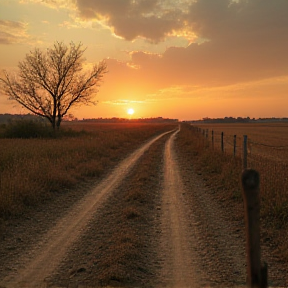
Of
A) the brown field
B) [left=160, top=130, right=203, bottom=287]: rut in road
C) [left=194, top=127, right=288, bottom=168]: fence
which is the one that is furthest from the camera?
the brown field

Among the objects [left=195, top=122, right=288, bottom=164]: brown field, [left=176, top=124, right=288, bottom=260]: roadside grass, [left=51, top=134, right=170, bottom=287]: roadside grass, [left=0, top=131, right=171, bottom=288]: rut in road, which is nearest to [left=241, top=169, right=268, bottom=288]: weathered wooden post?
[left=51, top=134, right=170, bottom=287]: roadside grass

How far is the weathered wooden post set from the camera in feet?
8.21

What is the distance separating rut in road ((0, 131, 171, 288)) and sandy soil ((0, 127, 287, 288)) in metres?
0.02

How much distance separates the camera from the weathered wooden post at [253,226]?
250cm

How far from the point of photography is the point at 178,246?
5270 mm

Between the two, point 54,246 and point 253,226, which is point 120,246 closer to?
point 54,246

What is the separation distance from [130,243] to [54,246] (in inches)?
61.3

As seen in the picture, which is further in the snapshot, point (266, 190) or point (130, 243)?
point (266, 190)

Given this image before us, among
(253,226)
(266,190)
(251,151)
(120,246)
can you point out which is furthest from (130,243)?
(251,151)

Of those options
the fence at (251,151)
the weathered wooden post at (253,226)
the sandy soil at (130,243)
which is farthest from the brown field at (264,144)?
the weathered wooden post at (253,226)

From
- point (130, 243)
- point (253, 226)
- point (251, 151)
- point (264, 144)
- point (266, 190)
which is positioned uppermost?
point (253, 226)

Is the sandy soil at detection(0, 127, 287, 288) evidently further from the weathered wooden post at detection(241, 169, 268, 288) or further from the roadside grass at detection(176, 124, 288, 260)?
the weathered wooden post at detection(241, 169, 268, 288)

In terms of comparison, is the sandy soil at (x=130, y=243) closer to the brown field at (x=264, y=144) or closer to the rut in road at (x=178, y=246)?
the rut in road at (x=178, y=246)

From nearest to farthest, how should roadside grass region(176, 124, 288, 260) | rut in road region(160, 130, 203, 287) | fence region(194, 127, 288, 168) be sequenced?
rut in road region(160, 130, 203, 287) → roadside grass region(176, 124, 288, 260) → fence region(194, 127, 288, 168)
